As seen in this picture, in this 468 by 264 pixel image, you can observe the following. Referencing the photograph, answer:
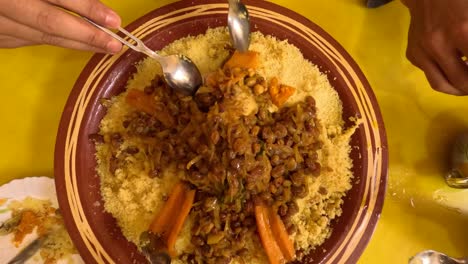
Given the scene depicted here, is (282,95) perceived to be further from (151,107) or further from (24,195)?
(24,195)

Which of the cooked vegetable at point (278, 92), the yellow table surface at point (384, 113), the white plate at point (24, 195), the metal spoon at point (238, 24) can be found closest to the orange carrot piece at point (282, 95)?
the cooked vegetable at point (278, 92)

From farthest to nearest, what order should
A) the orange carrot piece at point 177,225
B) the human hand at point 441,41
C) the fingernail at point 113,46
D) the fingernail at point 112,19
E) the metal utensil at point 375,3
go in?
the metal utensil at point 375,3 < the orange carrot piece at point 177,225 < the fingernail at point 113,46 < the fingernail at point 112,19 < the human hand at point 441,41

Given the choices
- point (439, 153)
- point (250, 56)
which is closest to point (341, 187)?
point (439, 153)

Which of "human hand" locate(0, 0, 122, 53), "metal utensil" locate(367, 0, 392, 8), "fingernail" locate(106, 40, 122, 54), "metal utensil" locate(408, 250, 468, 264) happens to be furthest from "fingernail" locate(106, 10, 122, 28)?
"metal utensil" locate(408, 250, 468, 264)

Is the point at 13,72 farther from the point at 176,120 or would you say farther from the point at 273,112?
the point at 273,112

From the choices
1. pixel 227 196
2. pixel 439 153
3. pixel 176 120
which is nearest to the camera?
pixel 227 196

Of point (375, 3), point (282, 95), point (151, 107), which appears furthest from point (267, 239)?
point (375, 3)

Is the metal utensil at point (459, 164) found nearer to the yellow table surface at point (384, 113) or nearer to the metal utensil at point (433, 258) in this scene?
the yellow table surface at point (384, 113)
